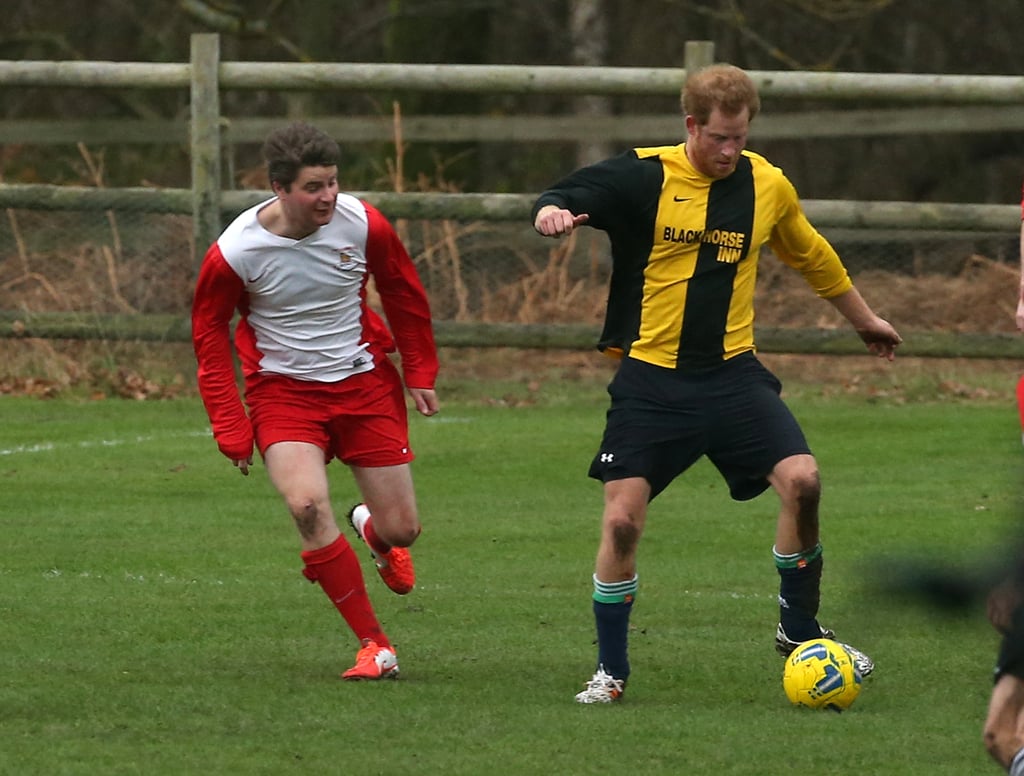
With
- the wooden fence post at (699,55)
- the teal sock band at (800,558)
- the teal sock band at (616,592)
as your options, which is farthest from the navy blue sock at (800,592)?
the wooden fence post at (699,55)

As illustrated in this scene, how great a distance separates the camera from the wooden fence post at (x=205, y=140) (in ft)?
41.7

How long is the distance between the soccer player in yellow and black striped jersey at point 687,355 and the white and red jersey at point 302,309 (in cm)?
80

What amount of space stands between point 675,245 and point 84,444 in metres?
5.93

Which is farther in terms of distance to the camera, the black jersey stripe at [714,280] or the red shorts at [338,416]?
the red shorts at [338,416]

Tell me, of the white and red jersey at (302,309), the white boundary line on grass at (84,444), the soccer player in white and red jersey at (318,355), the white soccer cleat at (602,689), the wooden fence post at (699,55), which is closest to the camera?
the white soccer cleat at (602,689)

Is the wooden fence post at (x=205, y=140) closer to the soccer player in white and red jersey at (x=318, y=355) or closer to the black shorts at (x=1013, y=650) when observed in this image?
the soccer player in white and red jersey at (x=318, y=355)

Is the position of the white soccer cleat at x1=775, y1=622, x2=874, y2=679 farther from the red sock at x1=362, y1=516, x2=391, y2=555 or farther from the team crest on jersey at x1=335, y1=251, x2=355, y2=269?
the team crest on jersey at x1=335, y1=251, x2=355, y2=269

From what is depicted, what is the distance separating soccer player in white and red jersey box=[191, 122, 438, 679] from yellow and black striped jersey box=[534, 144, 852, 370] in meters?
0.82

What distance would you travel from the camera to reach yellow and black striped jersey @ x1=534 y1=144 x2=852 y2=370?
6152 mm

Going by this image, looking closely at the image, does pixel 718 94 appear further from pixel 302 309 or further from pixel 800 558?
pixel 302 309

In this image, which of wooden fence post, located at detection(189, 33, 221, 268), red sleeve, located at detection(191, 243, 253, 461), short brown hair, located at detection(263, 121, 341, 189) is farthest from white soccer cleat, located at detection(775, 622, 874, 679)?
wooden fence post, located at detection(189, 33, 221, 268)

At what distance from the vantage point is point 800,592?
6277 millimetres

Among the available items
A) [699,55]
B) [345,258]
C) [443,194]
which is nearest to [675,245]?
[345,258]

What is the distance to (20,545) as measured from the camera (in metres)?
8.50
